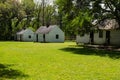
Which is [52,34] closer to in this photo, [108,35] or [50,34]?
[50,34]

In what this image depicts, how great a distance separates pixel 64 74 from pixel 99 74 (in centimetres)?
181

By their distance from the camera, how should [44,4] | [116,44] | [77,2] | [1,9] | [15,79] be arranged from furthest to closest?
1. [44,4]
2. [1,9]
3. [116,44]
4. [77,2]
5. [15,79]

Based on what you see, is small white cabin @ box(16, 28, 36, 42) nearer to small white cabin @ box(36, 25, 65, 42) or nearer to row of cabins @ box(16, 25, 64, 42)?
row of cabins @ box(16, 25, 64, 42)

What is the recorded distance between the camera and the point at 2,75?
45.0ft

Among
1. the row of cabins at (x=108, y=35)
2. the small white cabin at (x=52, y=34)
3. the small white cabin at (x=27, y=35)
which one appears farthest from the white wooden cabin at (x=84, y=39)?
the small white cabin at (x=27, y=35)

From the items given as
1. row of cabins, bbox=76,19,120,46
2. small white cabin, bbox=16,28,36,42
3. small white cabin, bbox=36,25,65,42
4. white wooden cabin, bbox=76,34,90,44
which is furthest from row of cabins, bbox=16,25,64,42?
row of cabins, bbox=76,19,120,46

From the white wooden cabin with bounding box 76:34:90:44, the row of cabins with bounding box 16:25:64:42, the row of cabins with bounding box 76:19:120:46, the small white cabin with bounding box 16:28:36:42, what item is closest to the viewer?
the row of cabins with bounding box 76:19:120:46

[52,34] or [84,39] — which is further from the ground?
[52,34]

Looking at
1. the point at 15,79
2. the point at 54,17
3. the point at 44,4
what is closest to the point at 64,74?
the point at 15,79

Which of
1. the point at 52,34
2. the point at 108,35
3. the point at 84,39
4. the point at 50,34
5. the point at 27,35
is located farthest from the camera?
the point at 27,35

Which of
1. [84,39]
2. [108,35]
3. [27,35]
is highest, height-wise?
[108,35]

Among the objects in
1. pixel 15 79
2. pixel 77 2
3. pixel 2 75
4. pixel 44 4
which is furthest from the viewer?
pixel 44 4

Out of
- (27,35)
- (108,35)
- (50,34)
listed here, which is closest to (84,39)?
(108,35)

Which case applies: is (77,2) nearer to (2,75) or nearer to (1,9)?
(2,75)
